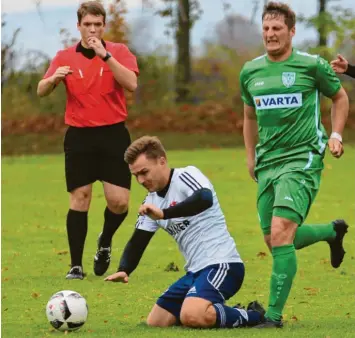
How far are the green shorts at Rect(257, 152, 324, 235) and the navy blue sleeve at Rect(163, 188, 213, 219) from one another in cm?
47

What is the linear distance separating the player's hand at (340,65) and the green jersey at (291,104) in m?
0.30

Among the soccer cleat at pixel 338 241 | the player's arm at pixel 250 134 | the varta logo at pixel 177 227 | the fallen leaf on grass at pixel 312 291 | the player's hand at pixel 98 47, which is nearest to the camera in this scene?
the varta logo at pixel 177 227

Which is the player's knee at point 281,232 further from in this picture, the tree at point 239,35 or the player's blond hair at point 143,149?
the tree at point 239,35

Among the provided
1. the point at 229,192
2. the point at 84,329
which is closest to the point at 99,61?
the point at 84,329

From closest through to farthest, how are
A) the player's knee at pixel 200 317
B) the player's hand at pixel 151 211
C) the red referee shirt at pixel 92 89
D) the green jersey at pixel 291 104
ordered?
the player's hand at pixel 151 211
the player's knee at pixel 200 317
the green jersey at pixel 291 104
the red referee shirt at pixel 92 89

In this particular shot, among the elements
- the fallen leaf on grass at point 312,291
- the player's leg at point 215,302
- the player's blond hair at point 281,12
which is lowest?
the fallen leaf on grass at point 312,291

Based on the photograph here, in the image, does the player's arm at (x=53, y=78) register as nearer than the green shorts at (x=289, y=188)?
No

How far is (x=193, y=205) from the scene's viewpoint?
742cm

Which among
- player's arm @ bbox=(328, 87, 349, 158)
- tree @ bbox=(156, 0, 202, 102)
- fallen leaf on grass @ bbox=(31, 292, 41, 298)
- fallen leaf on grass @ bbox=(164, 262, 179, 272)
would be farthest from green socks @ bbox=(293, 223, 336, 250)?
tree @ bbox=(156, 0, 202, 102)

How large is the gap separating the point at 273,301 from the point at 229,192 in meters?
11.8

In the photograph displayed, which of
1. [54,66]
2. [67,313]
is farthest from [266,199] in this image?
[54,66]

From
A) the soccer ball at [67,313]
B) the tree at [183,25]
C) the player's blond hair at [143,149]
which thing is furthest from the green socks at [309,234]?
the tree at [183,25]

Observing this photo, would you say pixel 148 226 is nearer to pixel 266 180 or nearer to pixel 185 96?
pixel 266 180

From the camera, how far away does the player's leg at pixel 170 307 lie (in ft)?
25.5
